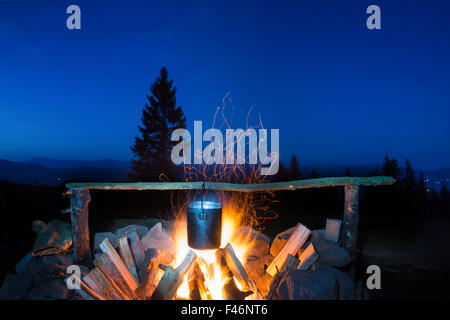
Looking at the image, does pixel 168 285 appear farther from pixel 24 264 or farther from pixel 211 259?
pixel 24 264

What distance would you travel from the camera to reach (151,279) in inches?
138

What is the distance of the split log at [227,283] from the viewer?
319 centimetres

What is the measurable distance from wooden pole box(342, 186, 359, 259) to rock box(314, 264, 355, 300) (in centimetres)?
53

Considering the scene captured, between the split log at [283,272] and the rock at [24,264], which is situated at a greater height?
the split log at [283,272]

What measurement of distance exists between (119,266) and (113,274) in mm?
122

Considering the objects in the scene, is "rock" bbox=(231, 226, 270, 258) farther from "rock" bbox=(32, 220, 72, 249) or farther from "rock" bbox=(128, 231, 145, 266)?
"rock" bbox=(32, 220, 72, 249)

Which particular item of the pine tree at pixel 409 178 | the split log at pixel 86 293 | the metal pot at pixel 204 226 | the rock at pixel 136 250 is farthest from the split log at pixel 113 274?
the pine tree at pixel 409 178

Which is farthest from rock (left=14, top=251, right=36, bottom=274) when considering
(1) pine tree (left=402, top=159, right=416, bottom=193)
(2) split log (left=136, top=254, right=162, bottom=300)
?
(1) pine tree (left=402, top=159, right=416, bottom=193)

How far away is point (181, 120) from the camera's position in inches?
893

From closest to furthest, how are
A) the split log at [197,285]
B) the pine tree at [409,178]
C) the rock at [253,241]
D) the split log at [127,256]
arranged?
the split log at [197,285]
the split log at [127,256]
the rock at [253,241]
the pine tree at [409,178]

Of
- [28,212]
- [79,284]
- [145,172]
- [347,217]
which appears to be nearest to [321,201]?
[347,217]

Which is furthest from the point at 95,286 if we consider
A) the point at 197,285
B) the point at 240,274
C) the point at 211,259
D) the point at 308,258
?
the point at 308,258

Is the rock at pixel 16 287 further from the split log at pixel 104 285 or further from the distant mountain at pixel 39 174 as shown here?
the distant mountain at pixel 39 174
